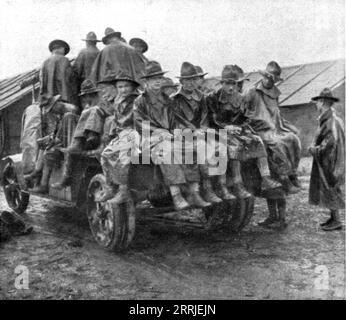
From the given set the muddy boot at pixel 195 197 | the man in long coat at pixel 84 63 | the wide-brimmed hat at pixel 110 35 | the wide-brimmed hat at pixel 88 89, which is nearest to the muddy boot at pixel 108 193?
the muddy boot at pixel 195 197

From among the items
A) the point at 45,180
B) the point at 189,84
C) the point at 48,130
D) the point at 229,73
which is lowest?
the point at 45,180

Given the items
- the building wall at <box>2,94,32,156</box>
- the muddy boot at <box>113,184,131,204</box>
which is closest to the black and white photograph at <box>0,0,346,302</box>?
the muddy boot at <box>113,184,131,204</box>

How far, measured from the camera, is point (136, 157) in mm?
5195

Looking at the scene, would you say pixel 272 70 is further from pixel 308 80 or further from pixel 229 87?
pixel 308 80

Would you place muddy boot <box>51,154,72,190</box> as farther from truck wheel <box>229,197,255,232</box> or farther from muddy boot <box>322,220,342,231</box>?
muddy boot <box>322,220,342,231</box>

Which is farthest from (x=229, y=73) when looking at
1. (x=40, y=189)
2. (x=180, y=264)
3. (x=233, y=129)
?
(x=40, y=189)

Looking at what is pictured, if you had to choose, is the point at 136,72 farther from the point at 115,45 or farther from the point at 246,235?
the point at 246,235

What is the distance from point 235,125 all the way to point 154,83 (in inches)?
51.4

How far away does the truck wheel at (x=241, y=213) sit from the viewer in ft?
21.2

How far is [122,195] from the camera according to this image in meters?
5.29

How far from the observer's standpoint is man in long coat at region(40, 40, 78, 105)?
7.75 metres

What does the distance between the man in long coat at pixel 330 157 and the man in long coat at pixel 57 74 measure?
4.09 metres

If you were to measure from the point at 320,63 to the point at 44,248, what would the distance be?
14162mm

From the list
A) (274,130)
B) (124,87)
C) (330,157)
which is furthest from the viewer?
(274,130)
